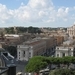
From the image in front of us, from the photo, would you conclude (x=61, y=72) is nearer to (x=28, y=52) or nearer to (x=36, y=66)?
(x=36, y=66)

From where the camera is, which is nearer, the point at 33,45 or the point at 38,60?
the point at 38,60

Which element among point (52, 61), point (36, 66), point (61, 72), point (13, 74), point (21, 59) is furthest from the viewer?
point (21, 59)

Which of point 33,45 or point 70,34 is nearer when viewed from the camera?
point 33,45

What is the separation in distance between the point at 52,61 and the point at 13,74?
1516cm

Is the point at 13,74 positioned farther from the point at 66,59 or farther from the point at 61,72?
the point at 66,59

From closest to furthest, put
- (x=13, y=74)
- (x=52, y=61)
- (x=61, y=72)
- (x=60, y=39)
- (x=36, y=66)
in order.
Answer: (x=13, y=74) → (x=61, y=72) → (x=36, y=66) → (x=52, y=61) → (x=60, y=39)

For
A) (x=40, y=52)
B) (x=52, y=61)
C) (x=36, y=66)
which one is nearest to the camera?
(x=36, y=66)

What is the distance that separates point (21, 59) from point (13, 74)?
89.8ft

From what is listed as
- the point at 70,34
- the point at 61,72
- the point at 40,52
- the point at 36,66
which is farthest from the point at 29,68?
the point at 70,34

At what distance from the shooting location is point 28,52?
103ft

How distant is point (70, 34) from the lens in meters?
65.3

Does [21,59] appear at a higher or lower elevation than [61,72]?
lower

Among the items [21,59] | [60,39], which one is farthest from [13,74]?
[60,39]

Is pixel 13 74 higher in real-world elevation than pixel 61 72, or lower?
higher
